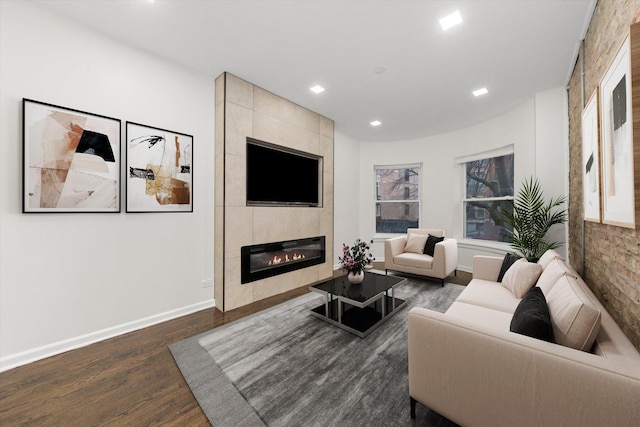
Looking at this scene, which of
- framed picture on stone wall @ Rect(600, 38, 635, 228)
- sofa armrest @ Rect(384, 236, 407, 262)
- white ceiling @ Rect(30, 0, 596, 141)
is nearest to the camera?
framed picture on stone wall @ Rect(600, 38, 635, 228)

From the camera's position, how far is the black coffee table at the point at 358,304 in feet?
8.09

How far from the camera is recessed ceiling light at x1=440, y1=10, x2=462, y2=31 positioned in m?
2.09

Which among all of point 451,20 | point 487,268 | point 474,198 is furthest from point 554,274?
point 474,198

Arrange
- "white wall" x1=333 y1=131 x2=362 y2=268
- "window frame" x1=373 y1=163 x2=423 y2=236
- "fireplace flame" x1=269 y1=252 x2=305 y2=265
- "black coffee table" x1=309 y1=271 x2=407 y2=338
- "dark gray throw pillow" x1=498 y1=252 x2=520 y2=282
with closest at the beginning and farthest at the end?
"black coffee table" x1=309 y1=271 x2=407 y2=338, "dark gray throw pillow" x1=498 y1=252 x2=520 y2=282, "fireplace flame" x1=269 y1=252 x2=305 y2=265, "white wall" x1=333 y1=131 x2=362 y2=268, "window frame" x1=373 y1=163 x2=423 y2=236

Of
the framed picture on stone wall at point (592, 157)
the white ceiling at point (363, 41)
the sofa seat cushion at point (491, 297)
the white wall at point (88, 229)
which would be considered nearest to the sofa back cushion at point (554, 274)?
the sofa seat cushion at point (491, 297)

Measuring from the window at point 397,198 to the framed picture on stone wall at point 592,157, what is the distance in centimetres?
362

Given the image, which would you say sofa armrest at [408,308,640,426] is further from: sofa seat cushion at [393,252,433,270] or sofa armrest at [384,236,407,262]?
sofa armrest at [384,236,407,262]

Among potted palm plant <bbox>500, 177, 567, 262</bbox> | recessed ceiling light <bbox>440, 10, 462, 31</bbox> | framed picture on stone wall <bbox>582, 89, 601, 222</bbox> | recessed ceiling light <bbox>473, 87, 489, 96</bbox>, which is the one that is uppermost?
recessed ceiling light <bbox>473, 87, 489, 96</bbox>

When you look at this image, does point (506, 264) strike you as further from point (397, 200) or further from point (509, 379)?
point (397, 200)

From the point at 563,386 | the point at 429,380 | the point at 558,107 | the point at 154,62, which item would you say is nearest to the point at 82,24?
the point at 154,62

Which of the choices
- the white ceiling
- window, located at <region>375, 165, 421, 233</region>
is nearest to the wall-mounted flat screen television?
the white ceiling

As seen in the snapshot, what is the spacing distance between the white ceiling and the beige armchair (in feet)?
7.56

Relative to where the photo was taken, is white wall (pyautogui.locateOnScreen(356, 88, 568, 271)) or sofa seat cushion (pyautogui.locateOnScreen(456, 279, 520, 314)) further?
white wall (pyautogui.locateOnScreen(356, 88, 568, 271))

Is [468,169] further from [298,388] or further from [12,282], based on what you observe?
[12,282]
